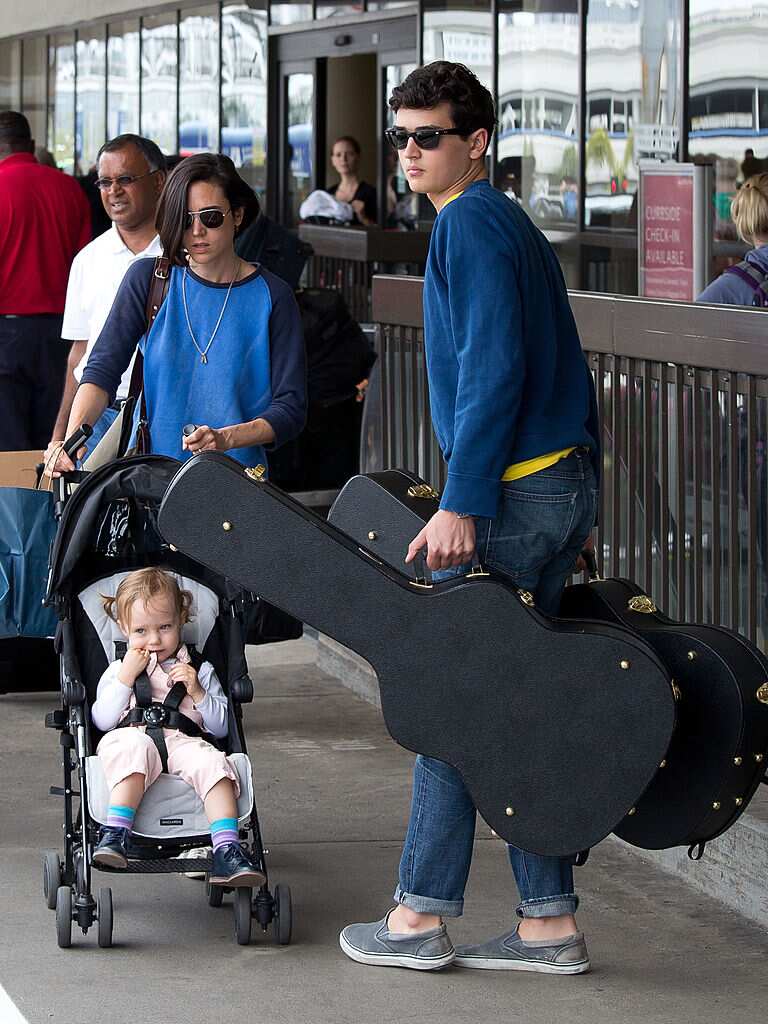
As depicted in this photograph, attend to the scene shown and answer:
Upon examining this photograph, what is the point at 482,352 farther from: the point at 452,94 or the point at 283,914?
the point at 283,914

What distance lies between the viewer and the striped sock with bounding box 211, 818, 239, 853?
449cm

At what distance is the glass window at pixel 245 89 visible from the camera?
19641mm

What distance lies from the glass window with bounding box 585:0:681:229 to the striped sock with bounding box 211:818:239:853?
23.4ft

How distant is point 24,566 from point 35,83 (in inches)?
995

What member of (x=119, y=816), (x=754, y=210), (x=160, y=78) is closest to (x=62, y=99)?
(x=160, y=78)

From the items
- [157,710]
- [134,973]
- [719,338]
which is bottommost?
[134,973]

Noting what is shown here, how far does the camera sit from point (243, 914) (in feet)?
14.8

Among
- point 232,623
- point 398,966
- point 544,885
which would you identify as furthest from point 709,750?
point 232,623

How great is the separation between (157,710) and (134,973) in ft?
2.22

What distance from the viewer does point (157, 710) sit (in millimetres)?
4758

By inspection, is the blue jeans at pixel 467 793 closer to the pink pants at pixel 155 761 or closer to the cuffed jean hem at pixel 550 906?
the cuffed jean hem at pixel 550 906

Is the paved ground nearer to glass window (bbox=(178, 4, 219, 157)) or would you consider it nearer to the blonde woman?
the blonde woman

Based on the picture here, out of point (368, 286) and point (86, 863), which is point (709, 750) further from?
point (368, 286)

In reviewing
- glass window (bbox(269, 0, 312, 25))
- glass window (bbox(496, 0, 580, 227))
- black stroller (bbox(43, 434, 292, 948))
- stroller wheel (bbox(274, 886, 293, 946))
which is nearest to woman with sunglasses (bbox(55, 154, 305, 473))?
black stroller (bbox(43, 434, 292, 948))
